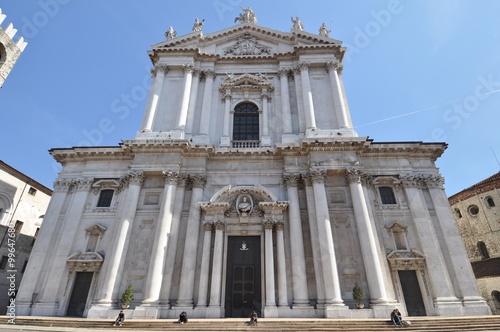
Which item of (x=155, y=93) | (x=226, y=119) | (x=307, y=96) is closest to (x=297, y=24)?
(x=307, y=96)

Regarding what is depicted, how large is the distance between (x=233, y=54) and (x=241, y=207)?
46.2 ft

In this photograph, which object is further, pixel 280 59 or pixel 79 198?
pixel 280 59

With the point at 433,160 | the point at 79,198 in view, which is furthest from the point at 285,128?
the point at 79,198

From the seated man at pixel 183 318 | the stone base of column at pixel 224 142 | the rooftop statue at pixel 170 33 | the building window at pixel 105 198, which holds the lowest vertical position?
the seated man at pixel 183 318

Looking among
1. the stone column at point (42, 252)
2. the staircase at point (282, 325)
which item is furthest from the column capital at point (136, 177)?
the staircase at point (282, 325)

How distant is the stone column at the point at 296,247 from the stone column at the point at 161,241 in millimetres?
7263

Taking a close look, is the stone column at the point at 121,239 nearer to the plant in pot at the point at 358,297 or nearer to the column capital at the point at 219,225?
the column capital at the point at 219,225

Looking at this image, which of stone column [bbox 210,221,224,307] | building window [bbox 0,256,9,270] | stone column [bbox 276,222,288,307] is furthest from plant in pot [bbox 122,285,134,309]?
building window [bbox 0,256,9,270]

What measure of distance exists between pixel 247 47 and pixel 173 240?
1756cm

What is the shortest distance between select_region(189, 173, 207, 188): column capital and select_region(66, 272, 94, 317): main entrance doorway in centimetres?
810

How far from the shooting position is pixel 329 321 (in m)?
12.6

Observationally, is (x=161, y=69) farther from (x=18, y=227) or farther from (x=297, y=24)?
(x=18, y=227)

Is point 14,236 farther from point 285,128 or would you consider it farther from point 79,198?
point 285,128

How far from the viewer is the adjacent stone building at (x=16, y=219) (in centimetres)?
2394
